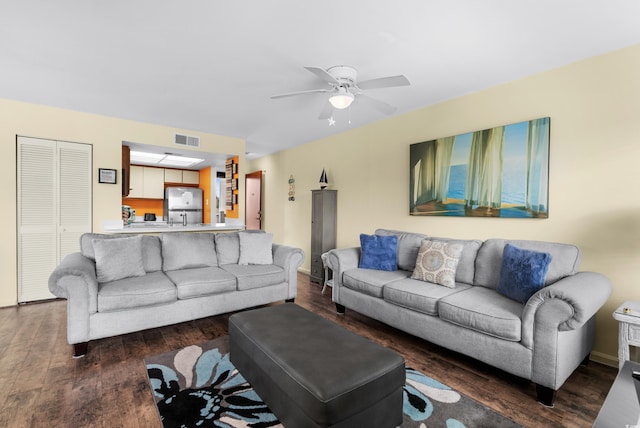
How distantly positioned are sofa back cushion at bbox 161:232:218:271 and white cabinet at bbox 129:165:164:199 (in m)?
4.40

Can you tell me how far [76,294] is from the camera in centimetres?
240

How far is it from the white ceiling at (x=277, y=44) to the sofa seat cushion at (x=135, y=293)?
196cm

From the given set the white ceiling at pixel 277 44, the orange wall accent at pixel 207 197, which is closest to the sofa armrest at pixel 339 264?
the white ceiling at pixel 277 44

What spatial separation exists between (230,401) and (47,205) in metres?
3.70

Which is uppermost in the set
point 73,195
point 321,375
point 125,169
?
point 125,169

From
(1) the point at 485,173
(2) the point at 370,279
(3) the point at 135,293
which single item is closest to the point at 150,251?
(3) the point at 135,293

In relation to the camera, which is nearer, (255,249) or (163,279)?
(163,279)

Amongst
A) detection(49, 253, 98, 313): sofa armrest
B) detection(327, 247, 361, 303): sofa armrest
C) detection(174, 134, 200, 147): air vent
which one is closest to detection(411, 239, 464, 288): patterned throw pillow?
detection(327, 247, 361, 303): sofa armrest

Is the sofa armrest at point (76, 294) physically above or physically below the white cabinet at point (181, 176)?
below

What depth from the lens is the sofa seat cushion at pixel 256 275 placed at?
3.27 meters

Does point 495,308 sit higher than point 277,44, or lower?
lower

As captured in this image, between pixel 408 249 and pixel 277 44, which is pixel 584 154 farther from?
pixel 277 44

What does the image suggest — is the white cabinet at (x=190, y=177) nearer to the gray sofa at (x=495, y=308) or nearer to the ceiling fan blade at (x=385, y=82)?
the gray sofa at (x=495, y=308)

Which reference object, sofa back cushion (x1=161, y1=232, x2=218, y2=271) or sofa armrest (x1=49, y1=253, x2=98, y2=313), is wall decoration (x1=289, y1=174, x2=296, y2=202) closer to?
sofa back cushion (x1=161, y1=232, x2=218, y2=271)
